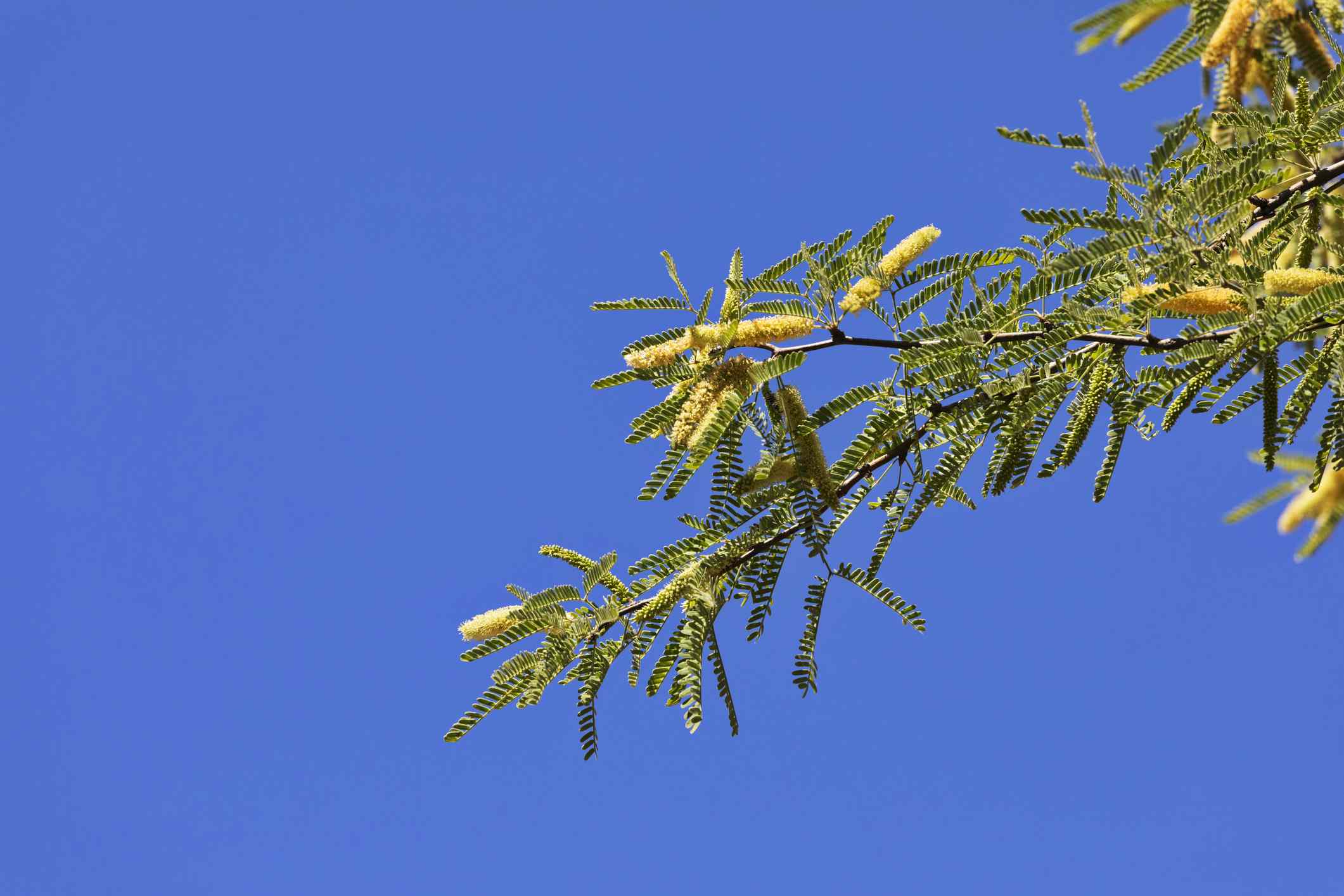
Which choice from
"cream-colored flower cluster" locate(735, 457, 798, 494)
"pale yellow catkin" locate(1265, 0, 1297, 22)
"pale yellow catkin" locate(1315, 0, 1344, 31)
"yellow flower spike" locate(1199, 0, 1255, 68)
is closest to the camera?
"cream-colored flower cluster" locate(735, 457, 798, 494)

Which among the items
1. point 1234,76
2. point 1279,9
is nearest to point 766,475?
point 1234,76

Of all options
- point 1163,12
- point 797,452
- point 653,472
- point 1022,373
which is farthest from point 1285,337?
point 1163,12

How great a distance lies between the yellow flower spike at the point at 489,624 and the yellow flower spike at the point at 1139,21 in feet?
21.2

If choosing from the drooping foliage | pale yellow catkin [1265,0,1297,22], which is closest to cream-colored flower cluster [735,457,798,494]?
the drooping foliage

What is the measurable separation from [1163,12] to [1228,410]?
18.5ft

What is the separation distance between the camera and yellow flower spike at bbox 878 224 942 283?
10.3ft

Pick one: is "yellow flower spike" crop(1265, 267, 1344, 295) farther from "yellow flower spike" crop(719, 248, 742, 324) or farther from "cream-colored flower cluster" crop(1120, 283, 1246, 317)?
"yellow flower spike" crop(719, 248, 742, 324)

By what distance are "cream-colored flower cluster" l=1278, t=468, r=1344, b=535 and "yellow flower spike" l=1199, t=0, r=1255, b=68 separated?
10.4 feet

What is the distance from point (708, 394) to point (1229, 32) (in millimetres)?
3123

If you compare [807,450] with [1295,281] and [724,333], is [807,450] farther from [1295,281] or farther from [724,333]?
[1295,281]

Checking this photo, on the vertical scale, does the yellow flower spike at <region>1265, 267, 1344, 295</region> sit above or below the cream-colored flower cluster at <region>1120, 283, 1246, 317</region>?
below

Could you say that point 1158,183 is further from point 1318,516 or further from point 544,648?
point 1318,516

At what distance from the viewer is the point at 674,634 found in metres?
3.42

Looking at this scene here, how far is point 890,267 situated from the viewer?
3.15m
